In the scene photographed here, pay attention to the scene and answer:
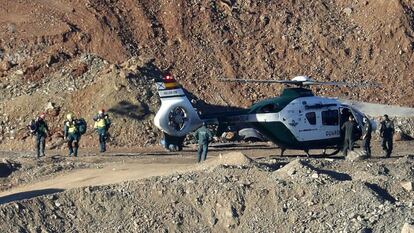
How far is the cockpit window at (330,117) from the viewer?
36.3 metres

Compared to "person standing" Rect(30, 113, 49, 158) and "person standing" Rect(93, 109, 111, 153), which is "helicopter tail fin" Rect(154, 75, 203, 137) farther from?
"person standing" Rect(30, 113, 49, 158)

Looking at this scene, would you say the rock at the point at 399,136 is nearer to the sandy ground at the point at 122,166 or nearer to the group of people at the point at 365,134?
the sandy ground at the point at 122,166

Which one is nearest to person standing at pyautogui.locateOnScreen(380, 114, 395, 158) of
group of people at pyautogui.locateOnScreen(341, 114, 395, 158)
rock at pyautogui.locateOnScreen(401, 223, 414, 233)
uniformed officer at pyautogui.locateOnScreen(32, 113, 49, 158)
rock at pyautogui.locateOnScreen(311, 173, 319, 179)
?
group of people at pyautogui.locateOnScreen(341, 114, 395, 158)

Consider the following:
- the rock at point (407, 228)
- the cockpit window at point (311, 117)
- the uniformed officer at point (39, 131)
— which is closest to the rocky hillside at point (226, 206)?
the rock at point (407, 228)

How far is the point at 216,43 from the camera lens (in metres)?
51.9

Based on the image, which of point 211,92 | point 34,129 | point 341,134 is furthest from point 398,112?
point 34,129

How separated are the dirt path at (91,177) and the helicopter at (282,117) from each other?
2.44 m

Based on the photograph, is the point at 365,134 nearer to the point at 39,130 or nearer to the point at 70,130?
the point at 70,130

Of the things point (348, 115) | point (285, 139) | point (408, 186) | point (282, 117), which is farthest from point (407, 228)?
point (348, 115)

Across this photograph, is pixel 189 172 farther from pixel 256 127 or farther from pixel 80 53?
pixel 80 53

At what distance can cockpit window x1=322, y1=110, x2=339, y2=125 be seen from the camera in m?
36.3

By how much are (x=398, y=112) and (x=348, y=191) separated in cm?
2206

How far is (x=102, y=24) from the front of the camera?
165 feet

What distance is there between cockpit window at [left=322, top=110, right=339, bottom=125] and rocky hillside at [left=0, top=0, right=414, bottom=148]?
353 inches
